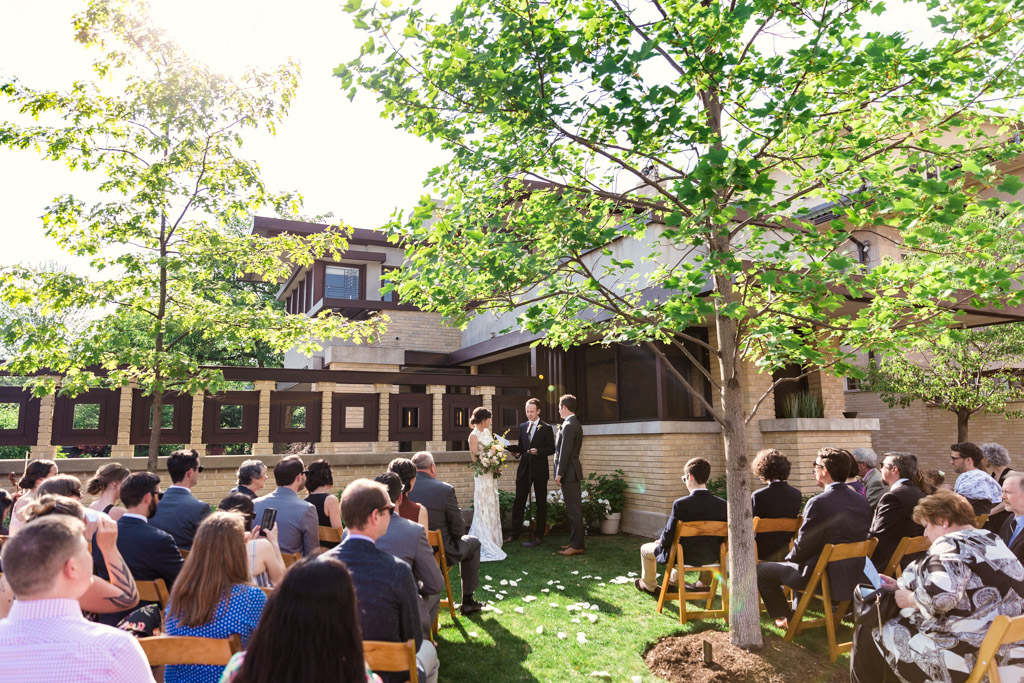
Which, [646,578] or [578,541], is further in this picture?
[578,541]

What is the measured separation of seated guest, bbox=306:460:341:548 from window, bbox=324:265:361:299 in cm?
1413

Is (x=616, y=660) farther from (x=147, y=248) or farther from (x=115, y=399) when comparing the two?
Result: (x=115, y=399)

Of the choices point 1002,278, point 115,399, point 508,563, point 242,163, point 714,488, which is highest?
point 242,163

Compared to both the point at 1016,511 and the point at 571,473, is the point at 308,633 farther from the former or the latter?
the point at 571,473

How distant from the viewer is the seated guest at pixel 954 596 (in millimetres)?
3695

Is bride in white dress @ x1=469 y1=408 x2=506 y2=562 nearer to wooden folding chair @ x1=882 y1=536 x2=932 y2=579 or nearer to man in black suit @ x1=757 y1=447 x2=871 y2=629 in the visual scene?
man in black suit @ x1=757 y1=447 x2=871 y2=629

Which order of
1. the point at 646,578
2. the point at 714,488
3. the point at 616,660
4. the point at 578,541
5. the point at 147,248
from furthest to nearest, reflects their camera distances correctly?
1. the point at 714,488
2. the point at 578,541
3. the point at 147,248
4. the point at 646,578
5. the point at 616,660

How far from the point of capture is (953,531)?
12.8ft

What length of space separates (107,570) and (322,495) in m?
2.35

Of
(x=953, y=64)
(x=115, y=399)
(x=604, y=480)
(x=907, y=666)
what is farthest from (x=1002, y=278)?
(x=115, y=399)

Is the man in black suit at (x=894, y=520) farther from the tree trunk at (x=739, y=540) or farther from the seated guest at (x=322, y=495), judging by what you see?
the seated guest at (x=322, y=495)

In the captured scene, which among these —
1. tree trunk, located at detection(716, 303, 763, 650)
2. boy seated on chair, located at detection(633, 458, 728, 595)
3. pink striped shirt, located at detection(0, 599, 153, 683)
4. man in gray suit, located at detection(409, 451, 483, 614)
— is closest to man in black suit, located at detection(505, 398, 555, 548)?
man in gray suit, located at detection(409, 451, 483, 614)

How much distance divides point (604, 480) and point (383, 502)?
8.35 metres

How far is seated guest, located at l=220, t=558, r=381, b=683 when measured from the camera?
209 cm
